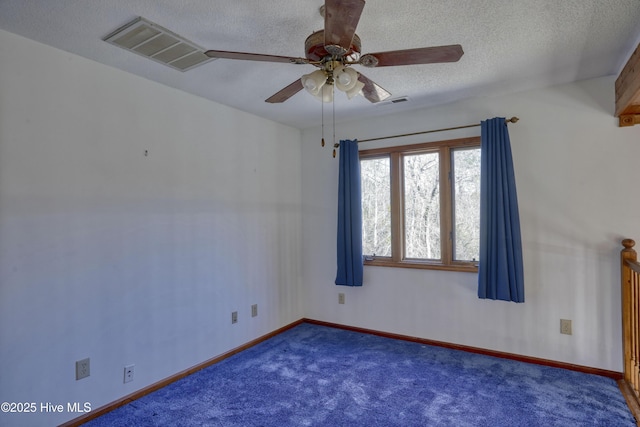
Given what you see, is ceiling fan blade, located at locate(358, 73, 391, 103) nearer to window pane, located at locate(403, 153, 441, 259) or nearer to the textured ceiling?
the textured ceiling

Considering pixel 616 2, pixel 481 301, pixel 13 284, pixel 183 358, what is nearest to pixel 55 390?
pixel 13 284

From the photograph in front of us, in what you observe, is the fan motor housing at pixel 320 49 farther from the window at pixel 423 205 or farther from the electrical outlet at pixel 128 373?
the electrical outlet at pixel 128 373

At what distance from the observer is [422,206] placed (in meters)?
3.65

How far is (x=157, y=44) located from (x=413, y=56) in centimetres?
157

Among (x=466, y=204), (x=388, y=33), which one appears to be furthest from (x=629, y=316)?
(x=388, y=33)

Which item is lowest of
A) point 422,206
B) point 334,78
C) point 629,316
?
point 629,316

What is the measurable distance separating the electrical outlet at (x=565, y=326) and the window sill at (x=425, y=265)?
77 cm

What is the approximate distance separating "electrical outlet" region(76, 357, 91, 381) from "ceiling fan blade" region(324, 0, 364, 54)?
8.06 ft

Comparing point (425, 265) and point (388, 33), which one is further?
point (425, 265)

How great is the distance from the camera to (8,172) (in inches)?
79.1

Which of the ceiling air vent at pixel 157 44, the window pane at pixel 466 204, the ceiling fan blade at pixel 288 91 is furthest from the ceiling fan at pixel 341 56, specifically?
the window pane at pixel 466 204

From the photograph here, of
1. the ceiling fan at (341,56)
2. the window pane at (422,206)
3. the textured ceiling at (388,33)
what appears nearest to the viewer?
the ceiling fan at (341,56)

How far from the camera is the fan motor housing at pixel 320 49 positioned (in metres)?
1.67

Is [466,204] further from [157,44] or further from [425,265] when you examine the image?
[157,44]
